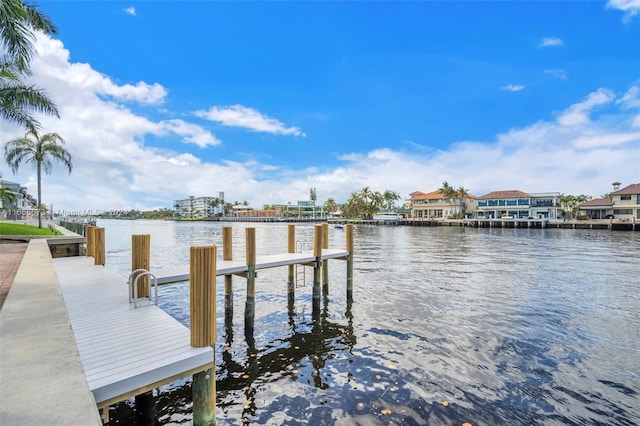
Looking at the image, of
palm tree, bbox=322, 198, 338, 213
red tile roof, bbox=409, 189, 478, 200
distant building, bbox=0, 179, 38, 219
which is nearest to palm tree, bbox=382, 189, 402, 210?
red tile roof, bbox=409, 189, 478, 200

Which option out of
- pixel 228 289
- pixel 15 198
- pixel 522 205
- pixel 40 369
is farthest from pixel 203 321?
pixel 522 205

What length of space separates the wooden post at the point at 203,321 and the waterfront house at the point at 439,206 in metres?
96.7

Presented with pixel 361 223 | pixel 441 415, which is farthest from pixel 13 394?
pixel 361 223

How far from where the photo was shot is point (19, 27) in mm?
10984

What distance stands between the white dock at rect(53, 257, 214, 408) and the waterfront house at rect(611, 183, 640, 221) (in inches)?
3330

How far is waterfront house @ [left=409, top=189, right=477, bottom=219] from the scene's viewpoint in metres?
96.7

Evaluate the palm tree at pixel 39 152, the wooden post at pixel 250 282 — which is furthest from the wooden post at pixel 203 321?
the palm tree at pixel 39 152

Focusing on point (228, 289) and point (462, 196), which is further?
point (462, 196)

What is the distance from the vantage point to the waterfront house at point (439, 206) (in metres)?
96.7

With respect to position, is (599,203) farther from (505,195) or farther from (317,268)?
(317,268)

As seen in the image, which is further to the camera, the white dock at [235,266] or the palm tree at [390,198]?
the palm tree at [390,198]

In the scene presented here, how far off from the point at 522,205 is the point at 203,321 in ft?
309

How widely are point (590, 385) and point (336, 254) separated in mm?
9202

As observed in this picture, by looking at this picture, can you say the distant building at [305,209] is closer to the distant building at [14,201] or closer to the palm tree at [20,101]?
the distant building at [14,201]
